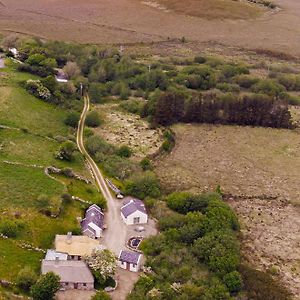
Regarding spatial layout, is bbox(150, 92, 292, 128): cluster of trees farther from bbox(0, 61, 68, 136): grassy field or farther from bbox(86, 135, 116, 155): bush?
bbox(0, 61, 68, 136): grassy field

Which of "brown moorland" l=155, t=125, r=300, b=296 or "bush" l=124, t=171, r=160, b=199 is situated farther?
"bush" l=124, t=171, r=160, b=199

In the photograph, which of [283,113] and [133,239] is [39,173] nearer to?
[133,239]

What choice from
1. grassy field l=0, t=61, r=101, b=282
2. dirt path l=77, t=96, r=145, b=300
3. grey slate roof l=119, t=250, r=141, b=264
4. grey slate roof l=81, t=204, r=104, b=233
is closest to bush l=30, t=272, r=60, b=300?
grassy field l=0, t=61, r=101, b=282

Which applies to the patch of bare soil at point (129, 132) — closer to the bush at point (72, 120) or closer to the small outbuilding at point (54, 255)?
the bush at point (72, 120)

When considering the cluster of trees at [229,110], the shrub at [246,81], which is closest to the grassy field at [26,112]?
the cluster of trees at [229,110]

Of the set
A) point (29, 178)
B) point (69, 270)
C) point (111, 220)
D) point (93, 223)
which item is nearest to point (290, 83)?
point (111, 220)

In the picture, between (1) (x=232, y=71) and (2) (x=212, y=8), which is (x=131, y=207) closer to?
(1) (x=232, y=71)
